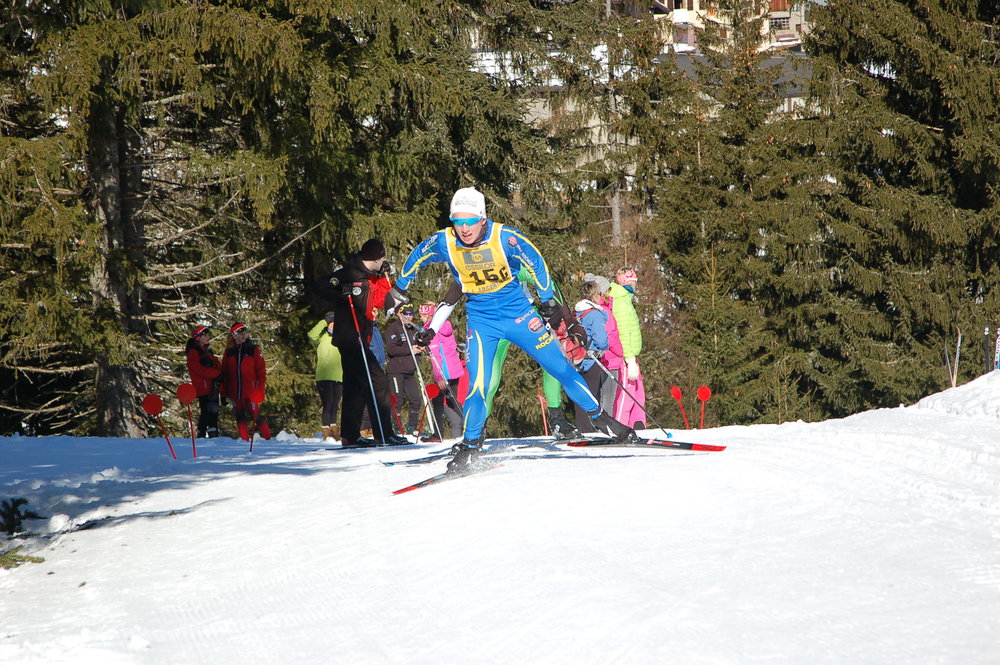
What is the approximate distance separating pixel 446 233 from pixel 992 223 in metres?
20.6

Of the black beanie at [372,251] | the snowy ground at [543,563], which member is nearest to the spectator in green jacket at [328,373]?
the black beanie at [372,251]

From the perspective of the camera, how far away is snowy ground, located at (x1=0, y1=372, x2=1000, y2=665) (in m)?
3.75

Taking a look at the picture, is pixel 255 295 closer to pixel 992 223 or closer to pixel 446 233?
pixel 446 233

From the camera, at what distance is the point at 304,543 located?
18.5 feet

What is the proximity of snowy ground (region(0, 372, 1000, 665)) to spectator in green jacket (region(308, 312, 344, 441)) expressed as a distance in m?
4.70

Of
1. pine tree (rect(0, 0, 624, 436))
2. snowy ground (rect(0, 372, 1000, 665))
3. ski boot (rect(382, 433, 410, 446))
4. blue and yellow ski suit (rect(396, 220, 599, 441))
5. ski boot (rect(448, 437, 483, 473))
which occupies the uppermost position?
pine tree (rect(0, 0, 624, 436))

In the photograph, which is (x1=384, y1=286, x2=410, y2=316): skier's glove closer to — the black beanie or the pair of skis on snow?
the pair of skis on snow

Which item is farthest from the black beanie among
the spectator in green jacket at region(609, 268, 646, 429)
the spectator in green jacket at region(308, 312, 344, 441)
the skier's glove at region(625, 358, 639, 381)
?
the skier's glove at region(625, 358, 639, 381)

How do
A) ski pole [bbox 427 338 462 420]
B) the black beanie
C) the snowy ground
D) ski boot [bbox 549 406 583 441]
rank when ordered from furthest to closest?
ski pole [bbox 427 338 462 420], ski boot [bbox 549 406 583 441], the black beanie, the snowy ground

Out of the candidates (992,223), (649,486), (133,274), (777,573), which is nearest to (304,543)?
(649,486)

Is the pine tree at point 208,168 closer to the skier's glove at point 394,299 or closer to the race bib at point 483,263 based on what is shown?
the skier's glove at point 394,299

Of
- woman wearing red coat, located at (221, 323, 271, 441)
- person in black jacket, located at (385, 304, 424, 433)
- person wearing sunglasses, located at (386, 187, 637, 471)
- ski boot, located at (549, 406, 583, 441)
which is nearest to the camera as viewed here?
person wearing sunglasses, located at (386, 187, 637, 471)

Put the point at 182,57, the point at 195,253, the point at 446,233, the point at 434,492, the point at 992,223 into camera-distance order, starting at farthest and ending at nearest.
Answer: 1. the point at 992,223
2. the point at 195,253
3. the point at 182,57
4. the point at 446,233
5. the point at 434,492

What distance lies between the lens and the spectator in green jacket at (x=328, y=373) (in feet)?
42.1
